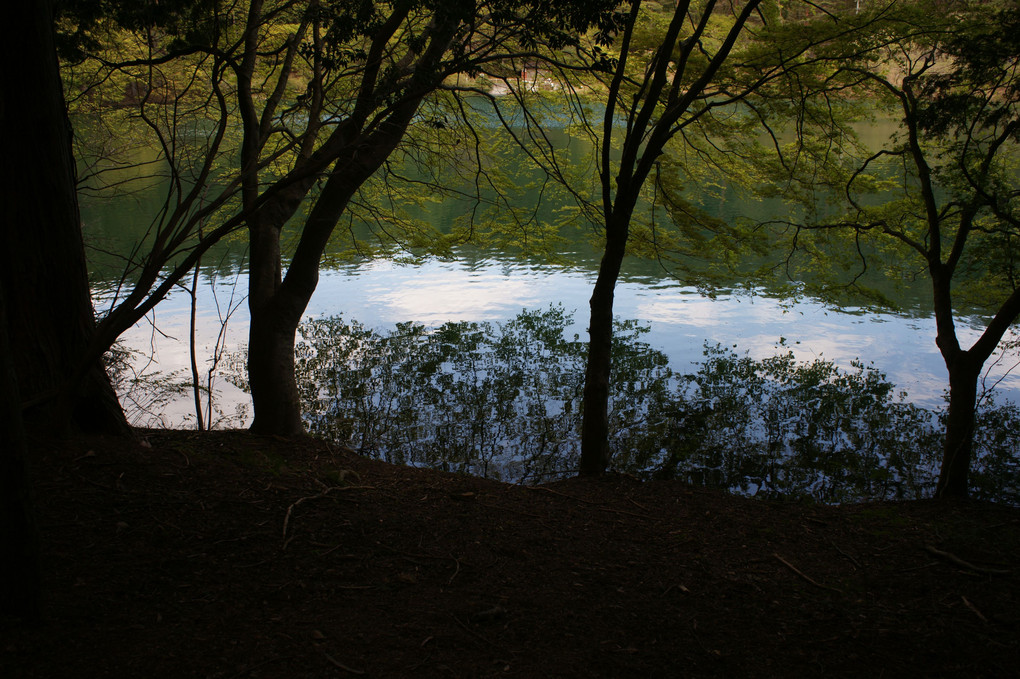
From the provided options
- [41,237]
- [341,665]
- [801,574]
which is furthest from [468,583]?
[41,237]

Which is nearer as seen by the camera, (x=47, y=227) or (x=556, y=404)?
(x=47, y=227)

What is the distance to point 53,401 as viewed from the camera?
12.5ft

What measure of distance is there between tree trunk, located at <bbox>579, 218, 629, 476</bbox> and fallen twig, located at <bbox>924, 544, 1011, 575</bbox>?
104 inches

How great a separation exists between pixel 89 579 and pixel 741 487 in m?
6.42

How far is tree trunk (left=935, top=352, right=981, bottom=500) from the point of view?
537 centimetres

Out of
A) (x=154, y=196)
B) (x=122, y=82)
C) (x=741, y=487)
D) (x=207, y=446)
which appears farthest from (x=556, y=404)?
(x=154, y=196)

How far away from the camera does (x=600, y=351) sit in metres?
5.61

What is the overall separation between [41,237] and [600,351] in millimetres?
4180

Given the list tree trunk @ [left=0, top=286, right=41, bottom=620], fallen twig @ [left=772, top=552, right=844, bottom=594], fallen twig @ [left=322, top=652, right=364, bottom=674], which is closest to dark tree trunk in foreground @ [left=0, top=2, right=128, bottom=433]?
tree trunk @ [left=0, top=286, right=41, bottom=620]

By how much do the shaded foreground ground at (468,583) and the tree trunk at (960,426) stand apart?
0.96m

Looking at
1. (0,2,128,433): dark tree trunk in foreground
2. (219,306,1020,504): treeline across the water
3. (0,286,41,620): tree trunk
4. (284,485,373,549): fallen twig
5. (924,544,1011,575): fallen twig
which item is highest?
(0,2,128,433): dark tree trunk in foreground

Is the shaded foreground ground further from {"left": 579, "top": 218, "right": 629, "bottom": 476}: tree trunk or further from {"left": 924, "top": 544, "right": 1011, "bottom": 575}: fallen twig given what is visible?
{"left": 579, "top": 218, "right": 629, "bottom": 476}: tree trunk

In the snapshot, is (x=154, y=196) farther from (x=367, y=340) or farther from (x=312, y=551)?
(x=312, y=551)

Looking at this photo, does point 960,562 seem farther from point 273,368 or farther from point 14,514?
point 273,368
